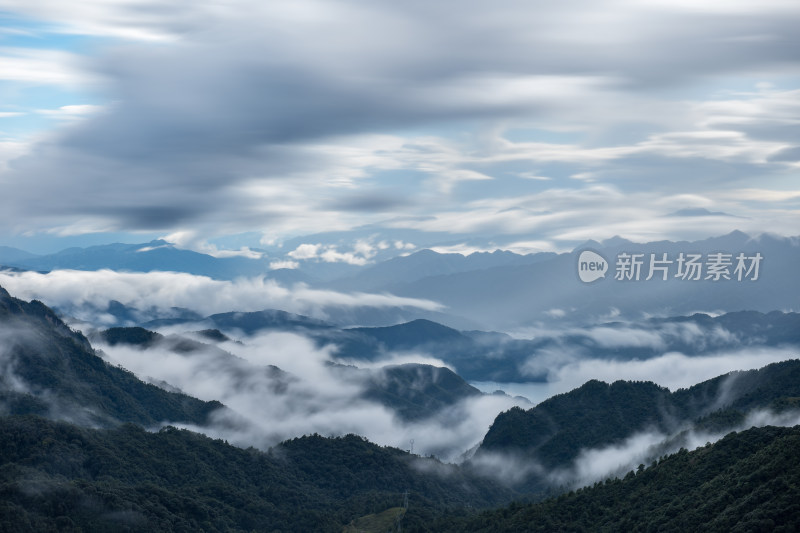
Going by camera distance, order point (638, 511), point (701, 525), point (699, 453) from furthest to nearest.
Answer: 1. point (699, 453)
2. point (638, 511)
3. point (701, 525)

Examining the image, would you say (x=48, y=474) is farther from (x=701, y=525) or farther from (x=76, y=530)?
(x=701, y=525)

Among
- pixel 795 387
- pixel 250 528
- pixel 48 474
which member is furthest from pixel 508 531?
pixel 795 387

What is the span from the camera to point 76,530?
13712 cm

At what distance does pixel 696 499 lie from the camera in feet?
347

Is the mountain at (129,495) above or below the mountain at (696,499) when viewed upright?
below

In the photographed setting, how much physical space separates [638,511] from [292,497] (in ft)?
339

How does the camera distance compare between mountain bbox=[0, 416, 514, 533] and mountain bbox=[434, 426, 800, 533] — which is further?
mountain bbox=[0, 416, 514, 533]

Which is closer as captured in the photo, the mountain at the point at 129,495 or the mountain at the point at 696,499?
the mountain at the point at 696,499

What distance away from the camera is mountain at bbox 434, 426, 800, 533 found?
89.2m

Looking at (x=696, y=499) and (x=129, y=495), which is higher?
(x=696, y=499)

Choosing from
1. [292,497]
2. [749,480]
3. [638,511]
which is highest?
[749,480]

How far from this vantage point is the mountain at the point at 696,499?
89.2 m

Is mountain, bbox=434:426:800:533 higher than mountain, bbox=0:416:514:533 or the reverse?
higher

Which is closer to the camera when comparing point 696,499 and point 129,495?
point 696,499
